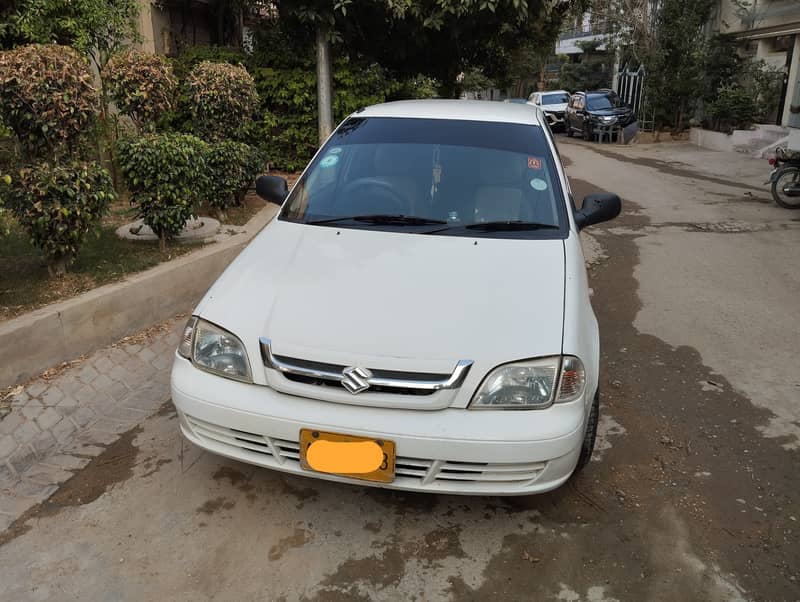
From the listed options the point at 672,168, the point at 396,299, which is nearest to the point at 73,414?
the point at 396,299

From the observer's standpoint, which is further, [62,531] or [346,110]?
[346,110]

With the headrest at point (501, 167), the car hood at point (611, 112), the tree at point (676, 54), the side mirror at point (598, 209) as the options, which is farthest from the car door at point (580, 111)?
the headrest at point (501, 167)

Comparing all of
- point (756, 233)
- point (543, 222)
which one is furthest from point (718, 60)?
point (543, 222)

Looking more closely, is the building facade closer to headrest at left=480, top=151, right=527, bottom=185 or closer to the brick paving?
headrest at left=480, top=151, right=527, bottom=185

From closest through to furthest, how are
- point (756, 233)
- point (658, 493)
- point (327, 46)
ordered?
point (658, 493) < point (756, 233) < point (327, 46)

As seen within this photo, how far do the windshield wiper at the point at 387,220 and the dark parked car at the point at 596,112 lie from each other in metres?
19.9

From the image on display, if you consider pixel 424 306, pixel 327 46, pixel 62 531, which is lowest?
pixel 62 531

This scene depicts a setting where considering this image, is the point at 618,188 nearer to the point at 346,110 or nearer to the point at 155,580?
the point at 346,110

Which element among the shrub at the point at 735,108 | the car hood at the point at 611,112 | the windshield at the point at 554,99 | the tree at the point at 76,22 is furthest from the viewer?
the windshield at the point at 554,99

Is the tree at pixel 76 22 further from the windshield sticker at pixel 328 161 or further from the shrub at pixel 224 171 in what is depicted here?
the windshield sticker at pixel 328 161

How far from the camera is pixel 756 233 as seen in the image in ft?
29.6

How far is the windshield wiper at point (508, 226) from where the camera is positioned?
363 centimetres

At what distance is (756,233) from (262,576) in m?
8.45

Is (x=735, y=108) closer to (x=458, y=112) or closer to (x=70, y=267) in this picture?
(x=458, y=112)
